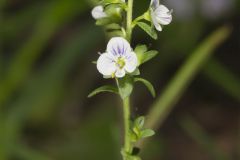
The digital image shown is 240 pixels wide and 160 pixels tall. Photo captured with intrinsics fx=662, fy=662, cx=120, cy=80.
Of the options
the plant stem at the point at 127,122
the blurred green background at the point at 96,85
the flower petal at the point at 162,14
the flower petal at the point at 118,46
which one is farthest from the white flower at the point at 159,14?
the blurred green background at the point at 96,85

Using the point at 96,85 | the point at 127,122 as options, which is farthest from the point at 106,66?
the point at 96,85

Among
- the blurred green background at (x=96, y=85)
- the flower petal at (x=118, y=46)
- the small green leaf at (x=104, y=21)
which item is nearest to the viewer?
the flower petal at (x=118, y=46)

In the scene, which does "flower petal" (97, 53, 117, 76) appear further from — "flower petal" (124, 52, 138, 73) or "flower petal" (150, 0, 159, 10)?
"flower petal" (150, 0, 159, 10)

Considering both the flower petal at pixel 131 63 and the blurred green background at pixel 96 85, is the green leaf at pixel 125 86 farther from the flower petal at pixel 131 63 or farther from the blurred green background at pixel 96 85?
the blurred green background at pixel 96 85

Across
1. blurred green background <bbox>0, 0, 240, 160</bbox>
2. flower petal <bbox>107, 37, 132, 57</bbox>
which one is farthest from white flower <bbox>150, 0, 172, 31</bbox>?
blurred green background <bbox>0, 0, 240, 160</bbox>

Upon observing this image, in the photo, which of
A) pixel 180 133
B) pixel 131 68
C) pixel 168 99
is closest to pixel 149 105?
pixel 180 133

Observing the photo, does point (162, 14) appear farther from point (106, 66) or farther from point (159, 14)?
point (106, 66)
